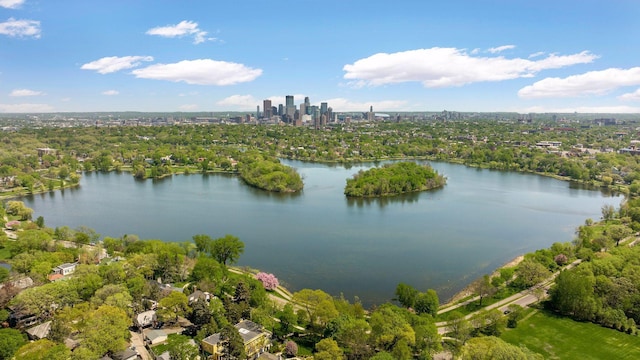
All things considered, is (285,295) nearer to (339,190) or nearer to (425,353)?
(425,353)

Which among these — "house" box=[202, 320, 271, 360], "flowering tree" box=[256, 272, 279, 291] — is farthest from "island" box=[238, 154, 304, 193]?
"house" box=[202, 320, 271, 360]

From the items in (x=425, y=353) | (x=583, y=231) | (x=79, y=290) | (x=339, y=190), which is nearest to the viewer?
(x=425, y=353)

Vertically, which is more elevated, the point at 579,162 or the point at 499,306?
the point at 579,162

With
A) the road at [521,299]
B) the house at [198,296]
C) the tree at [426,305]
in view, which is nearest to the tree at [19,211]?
the house at [198,296]

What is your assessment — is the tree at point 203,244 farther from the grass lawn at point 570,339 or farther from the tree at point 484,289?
the grass lawn at point 570,339

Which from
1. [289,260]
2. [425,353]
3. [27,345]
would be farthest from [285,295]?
[27,345]

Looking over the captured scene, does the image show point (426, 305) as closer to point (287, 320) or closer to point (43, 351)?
point (287, 320)

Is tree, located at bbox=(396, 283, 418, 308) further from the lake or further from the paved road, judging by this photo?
the paved road
